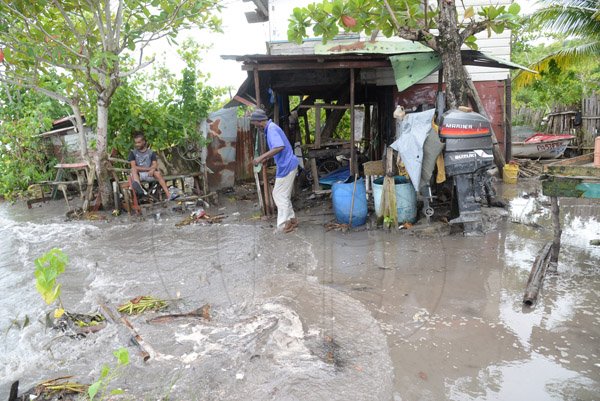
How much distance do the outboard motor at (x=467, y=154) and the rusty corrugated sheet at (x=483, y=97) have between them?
4209 mm

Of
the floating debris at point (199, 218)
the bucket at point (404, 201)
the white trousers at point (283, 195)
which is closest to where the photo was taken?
the bucket at point (404, 201)

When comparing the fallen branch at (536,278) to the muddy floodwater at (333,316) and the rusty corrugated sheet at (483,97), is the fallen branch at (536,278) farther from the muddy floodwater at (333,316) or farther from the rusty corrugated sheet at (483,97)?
the rusty corrugated sheet at (483,97)

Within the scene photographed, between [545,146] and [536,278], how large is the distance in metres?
10.4

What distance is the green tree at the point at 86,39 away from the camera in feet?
24.6

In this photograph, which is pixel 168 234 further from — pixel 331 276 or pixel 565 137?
pixel 565 137

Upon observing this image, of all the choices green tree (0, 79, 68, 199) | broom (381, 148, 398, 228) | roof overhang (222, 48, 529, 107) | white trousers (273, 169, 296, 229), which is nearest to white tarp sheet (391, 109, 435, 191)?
A: broom (381, 148, 398, 228)

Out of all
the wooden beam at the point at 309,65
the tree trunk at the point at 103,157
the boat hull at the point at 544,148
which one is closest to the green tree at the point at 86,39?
the tree trunk at the point at 103,157

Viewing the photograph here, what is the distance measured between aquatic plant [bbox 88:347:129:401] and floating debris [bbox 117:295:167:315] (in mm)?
993

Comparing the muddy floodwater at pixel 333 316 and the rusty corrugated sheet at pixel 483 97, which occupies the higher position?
the rusty corrugated sheet at pixel 483 97

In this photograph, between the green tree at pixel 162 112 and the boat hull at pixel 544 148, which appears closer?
the green tree at pixel 162 112

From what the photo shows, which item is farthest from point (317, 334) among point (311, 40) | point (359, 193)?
point (311, 40)

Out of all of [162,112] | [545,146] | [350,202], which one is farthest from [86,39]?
[545,146]

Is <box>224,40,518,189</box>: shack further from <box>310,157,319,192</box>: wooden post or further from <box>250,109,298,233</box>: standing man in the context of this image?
<box>250,109,298,233</box>: standing man

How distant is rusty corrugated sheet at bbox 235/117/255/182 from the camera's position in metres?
11.2
